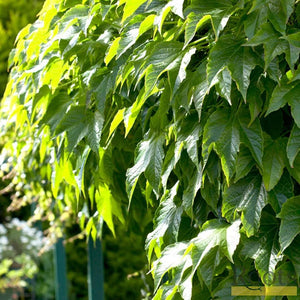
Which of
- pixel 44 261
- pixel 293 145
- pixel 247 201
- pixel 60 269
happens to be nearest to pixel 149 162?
pixel 247 201

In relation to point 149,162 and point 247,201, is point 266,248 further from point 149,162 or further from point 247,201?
point 149,162

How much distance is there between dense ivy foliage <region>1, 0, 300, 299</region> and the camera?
1.19 meters

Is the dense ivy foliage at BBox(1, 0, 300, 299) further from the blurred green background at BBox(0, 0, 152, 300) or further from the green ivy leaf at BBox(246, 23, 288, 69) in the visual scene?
the blurred green background at BBox(0, 0, 152, 300)

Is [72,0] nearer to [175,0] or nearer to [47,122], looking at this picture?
[47,122]

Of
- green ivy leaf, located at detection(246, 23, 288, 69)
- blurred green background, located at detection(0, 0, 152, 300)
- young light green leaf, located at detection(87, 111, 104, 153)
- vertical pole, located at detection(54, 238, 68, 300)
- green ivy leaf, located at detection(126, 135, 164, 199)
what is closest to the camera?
green ivy leaf, located at detection(246, 23, 288, 69)

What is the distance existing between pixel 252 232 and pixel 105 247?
3528mm

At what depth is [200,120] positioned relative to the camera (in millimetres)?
1313

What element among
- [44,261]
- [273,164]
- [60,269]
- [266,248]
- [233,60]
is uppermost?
[233,60]

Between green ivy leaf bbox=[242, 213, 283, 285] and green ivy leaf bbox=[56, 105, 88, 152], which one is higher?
green ivy leaf bbox=[56, 105, 88, 152]

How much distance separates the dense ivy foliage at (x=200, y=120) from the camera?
3.89ft

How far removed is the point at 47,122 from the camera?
1706 mm

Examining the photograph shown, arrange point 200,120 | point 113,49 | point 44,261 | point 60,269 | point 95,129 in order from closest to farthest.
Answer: point 200,120 → point 113,49 → point 95,129 → point 60,269 → point 44,261

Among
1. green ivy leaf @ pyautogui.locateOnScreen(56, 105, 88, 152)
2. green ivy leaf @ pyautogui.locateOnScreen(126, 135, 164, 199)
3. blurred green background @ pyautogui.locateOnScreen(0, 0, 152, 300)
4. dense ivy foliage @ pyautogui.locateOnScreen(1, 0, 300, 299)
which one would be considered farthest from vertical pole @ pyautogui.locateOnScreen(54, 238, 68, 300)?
green ivy leaf @ pyautogui.locateOnScreen(126, 135, 164, 199)

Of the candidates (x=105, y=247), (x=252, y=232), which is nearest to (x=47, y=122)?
(x=252, y=232)
